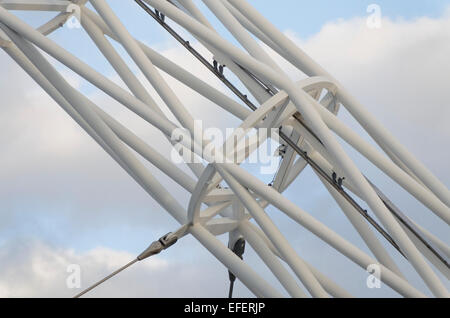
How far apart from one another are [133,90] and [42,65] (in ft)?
7.17

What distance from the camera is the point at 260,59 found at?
2491 centimetres

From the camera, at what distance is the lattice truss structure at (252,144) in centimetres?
2172

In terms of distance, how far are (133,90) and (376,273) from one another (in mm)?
7670

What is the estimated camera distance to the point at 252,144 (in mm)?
22547

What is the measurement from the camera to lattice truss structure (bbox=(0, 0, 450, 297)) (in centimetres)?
2172
